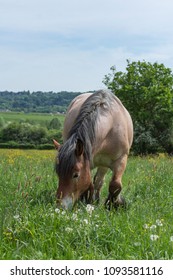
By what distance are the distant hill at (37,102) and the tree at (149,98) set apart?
7905 cm

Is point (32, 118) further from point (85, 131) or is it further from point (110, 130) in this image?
point (85, 131)

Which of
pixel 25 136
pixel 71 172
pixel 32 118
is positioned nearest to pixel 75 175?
pixel 71 172

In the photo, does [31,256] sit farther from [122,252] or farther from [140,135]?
[140,135]

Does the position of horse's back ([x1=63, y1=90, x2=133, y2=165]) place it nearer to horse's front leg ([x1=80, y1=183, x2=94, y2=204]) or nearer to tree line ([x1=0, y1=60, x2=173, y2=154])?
horse's front leg ([x1=80, y1=183, x2=94, y2=204])

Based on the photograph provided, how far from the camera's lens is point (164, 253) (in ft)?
12.6

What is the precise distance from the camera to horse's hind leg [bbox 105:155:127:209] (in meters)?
6.54

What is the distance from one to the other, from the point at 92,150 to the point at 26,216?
73.9 inches

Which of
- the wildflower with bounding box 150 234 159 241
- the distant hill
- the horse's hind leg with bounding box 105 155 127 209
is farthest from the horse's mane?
the distant hill

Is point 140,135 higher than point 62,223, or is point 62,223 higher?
point 62,223

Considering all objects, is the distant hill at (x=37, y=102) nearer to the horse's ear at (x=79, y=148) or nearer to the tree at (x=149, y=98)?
the tree at (x=149, y=98)

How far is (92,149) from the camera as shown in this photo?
245 inches

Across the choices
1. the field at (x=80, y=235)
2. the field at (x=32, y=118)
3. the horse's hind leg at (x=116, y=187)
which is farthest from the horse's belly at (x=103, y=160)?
the field at (x=32, y=118)
